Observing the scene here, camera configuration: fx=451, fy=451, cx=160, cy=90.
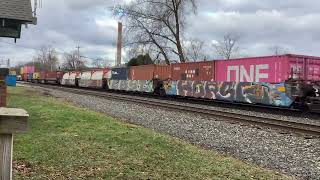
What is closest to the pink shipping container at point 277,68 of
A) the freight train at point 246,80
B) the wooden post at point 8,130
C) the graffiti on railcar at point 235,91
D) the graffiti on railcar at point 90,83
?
the freight train at point 246,80

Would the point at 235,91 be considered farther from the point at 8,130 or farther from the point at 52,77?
the point at 52,77

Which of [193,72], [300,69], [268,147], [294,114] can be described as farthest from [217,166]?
[193,72]

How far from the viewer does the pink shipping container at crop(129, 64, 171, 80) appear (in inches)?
1394

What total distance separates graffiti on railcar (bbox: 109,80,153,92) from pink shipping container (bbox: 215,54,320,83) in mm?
13762

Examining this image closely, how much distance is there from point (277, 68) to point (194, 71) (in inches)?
368

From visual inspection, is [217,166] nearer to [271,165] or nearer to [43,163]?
[271,165]

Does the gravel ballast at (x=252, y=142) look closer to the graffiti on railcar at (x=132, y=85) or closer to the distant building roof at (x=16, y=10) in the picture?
the distant building roof at (x=16, y=10)

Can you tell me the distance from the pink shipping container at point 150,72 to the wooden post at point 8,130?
3108 cm

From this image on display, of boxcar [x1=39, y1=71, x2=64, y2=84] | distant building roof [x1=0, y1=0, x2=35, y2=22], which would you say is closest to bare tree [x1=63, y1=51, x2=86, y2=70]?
boxcar [x1=39, y1=71, x2=64, y2=84]

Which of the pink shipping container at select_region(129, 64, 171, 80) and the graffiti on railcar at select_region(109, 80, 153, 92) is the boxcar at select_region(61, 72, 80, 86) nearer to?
the graffiti on railcar at select_region(109, 80, 153, 92)

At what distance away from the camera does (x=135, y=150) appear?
26.9 feet

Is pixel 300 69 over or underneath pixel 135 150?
over

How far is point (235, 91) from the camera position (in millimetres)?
24859

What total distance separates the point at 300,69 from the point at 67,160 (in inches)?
674
